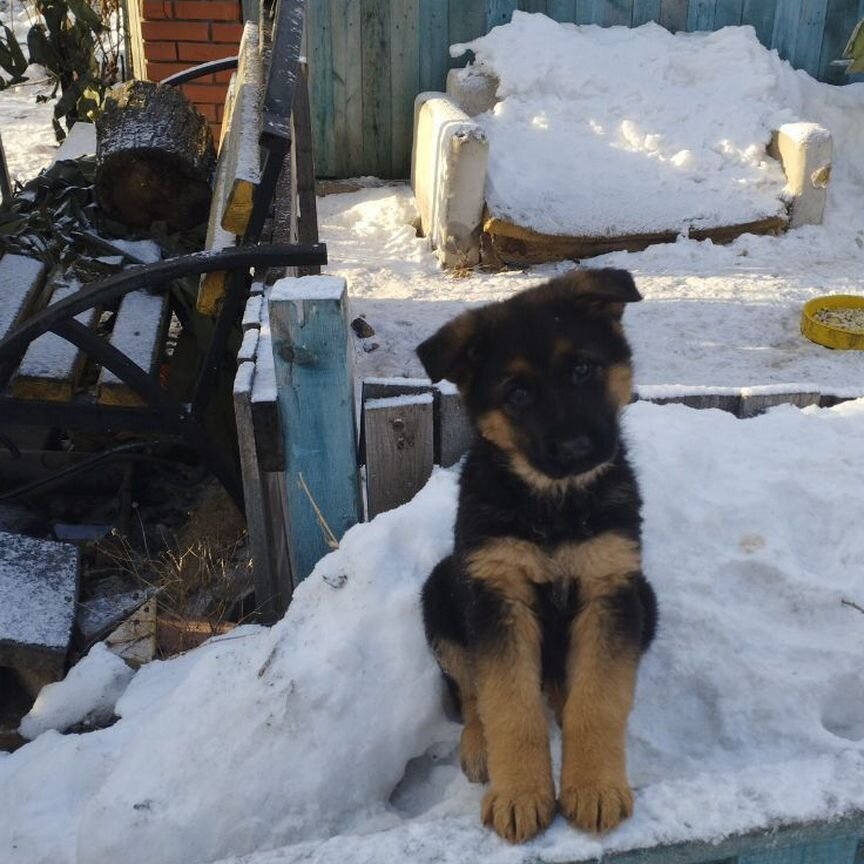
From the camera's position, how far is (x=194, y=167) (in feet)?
18.9

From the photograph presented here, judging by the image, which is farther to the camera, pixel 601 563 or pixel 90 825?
pixel 90 825

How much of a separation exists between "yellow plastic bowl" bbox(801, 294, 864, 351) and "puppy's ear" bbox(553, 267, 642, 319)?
404cm

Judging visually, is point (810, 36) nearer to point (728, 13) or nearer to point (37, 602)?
point (728, 13)

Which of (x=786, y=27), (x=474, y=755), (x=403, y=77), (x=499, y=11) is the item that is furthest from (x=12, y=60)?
(x=474, y=755)

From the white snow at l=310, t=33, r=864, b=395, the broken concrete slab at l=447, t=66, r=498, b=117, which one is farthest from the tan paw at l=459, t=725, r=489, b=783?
the broken concrete slab at l=447, t=66, r=498, b=117

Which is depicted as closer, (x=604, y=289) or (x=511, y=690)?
(x=511, y=690)

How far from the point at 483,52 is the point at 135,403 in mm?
5534

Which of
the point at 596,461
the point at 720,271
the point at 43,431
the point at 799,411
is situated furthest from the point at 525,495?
the point at 720,271

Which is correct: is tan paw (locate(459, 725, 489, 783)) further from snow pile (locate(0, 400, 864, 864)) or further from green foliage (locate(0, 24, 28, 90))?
green foliage (locate(0, 24, 28, 90))

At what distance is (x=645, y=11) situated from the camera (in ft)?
29.4

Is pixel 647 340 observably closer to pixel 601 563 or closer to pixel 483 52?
pixel 483 52

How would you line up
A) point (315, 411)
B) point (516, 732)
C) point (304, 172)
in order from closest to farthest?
1. point (516, 732)
2. point (315, 411)
3. point (304, 172)

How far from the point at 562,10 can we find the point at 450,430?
21.9ft

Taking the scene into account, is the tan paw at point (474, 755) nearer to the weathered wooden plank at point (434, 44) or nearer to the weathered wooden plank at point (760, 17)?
the weathered wooden plank at point (434, 44)
